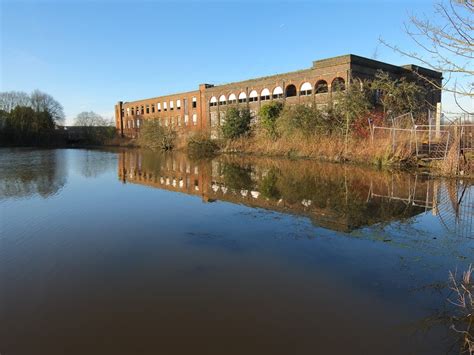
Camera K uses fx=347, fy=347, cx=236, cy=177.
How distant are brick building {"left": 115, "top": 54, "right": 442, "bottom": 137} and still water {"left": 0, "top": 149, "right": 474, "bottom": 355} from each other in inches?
704

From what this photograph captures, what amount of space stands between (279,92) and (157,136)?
16289 mm

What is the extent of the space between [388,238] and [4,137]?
6878 centimetres

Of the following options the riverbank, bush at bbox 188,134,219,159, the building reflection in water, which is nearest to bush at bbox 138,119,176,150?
bush at bbox 188,134,219,159

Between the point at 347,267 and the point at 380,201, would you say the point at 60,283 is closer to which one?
the point at 347,267

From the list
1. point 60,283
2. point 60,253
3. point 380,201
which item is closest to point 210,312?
point 60,283

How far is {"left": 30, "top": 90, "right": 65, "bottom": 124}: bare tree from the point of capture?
65.8m

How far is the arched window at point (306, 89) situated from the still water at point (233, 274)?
82.7 ft

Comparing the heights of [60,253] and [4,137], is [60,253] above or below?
below

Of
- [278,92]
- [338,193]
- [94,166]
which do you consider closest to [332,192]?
[338,193]

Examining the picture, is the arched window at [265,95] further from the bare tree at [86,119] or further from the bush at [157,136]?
the bare tree at [86,119]

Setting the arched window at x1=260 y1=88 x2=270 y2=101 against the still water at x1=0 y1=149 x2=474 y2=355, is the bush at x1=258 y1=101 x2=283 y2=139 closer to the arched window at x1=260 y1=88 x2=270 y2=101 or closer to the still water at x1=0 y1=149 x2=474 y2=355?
the arched window at x1=260 y1=88 x2=270 y2=101

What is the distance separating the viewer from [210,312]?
411 cm

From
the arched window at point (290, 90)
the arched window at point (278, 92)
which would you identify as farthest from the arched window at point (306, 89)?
the arched window at point (278, 92)

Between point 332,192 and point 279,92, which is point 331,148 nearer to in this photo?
point 332,192
